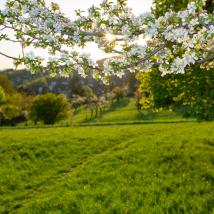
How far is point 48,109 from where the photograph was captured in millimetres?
80125

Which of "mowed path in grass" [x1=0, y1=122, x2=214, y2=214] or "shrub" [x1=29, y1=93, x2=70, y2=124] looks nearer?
"mowed path in grass" [x1=0, y1=122, x2=214, y2=214]

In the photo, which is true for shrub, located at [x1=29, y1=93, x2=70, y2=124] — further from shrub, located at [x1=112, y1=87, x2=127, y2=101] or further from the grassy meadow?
shrub, located at [x1=112, y1=87, x2=127, y2=101]

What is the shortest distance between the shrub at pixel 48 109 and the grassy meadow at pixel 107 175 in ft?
160

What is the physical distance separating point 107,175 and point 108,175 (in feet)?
0.17

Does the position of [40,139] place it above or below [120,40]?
below

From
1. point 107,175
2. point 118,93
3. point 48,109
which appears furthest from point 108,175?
point 118,93

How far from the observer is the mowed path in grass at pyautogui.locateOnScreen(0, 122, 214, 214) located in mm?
14914

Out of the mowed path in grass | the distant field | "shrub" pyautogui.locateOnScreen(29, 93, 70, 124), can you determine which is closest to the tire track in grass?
the mowed path in grass

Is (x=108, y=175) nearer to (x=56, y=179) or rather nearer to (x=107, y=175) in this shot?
(x=107, y=175)

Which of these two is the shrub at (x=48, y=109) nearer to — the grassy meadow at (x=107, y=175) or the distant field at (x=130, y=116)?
the distant field at (x=130, y=116)

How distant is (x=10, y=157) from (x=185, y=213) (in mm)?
15919

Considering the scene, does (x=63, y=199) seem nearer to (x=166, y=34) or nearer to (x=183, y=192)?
(x=183, y=192)

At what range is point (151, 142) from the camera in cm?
2697

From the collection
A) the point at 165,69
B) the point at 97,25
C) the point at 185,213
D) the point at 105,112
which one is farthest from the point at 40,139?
the point at 105,112
